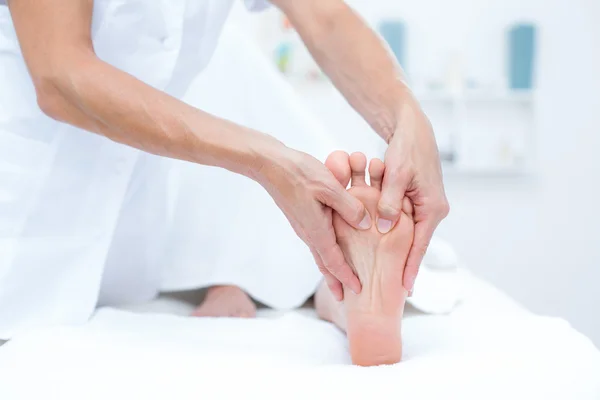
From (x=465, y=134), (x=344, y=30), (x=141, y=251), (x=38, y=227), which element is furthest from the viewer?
(x=465, y=134)

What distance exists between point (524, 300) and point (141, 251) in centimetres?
229

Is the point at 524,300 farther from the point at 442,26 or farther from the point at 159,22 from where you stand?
the point at 159,22

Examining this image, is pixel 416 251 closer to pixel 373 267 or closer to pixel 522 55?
pixel 373 267

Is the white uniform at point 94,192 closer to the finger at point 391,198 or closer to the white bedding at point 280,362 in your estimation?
the white bedding at point 280,362

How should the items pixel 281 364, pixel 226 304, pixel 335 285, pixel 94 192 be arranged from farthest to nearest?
pixel 226 304, pixel 94 192, pixel 335 285, pixel 281 364

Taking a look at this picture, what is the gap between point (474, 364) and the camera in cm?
75

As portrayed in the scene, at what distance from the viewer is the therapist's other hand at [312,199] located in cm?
81

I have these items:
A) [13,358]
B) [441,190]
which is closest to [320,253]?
[441,190]

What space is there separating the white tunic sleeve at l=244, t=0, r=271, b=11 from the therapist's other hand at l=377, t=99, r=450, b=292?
19.4 inches

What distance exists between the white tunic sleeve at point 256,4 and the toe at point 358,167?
53 cm

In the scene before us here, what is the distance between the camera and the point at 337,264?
0.87 m

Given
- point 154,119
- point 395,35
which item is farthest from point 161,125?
point 395,35

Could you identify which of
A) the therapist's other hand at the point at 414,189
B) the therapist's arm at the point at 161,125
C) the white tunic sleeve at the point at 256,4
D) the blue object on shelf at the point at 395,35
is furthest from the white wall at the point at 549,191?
the therapist's arm at the point at 161,125

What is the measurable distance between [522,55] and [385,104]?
212 cm
